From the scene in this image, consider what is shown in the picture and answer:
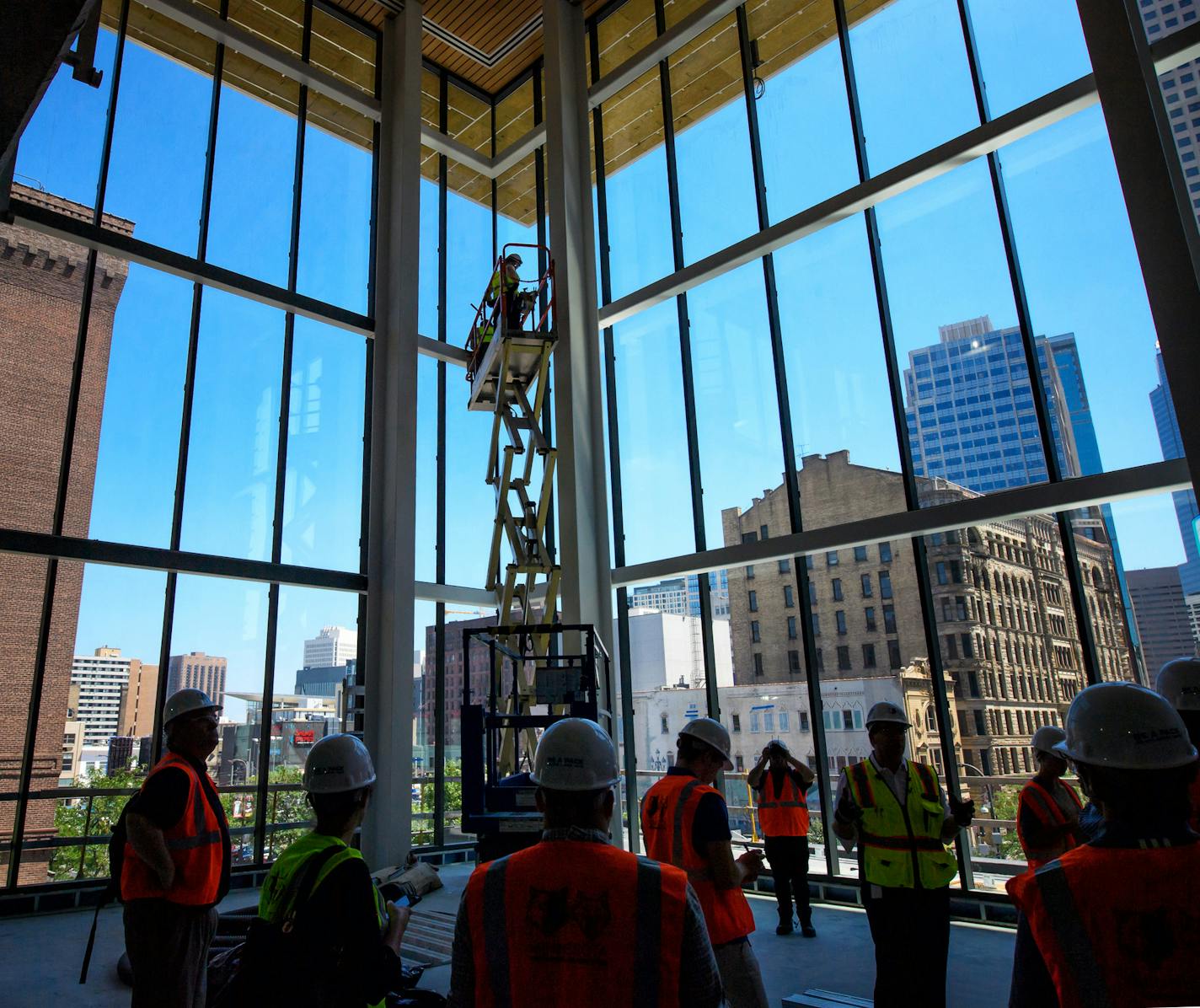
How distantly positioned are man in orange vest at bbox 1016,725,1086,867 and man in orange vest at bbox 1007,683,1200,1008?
120 inches

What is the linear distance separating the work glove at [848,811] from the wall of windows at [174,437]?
896cm

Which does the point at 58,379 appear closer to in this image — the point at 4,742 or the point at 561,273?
the point at 4,742

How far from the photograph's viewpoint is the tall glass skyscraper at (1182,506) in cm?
785

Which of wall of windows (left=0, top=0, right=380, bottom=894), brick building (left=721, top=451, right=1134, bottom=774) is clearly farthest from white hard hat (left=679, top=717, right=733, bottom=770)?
wall of windows (left=0, top=0, right=380, bottom=894)

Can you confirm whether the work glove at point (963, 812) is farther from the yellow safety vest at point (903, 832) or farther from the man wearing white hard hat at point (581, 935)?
the man wearing white hard hat at point (581, 935)

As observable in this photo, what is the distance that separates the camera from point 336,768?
2701 millimetres

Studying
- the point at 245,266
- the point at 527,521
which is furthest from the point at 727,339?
the point at 245,266

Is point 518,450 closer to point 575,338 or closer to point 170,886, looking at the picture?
point 575,338

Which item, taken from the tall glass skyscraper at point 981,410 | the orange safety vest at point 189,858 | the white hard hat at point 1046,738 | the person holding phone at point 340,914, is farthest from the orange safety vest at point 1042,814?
the tall glass skyscraper at point 981,410

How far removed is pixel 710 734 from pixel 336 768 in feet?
6.35

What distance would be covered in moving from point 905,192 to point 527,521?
660 centimetres

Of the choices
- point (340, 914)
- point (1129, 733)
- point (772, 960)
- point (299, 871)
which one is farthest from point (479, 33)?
point (1129, 733)

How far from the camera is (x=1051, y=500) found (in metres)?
8.52

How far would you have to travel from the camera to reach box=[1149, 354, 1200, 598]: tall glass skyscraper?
7848 mm
